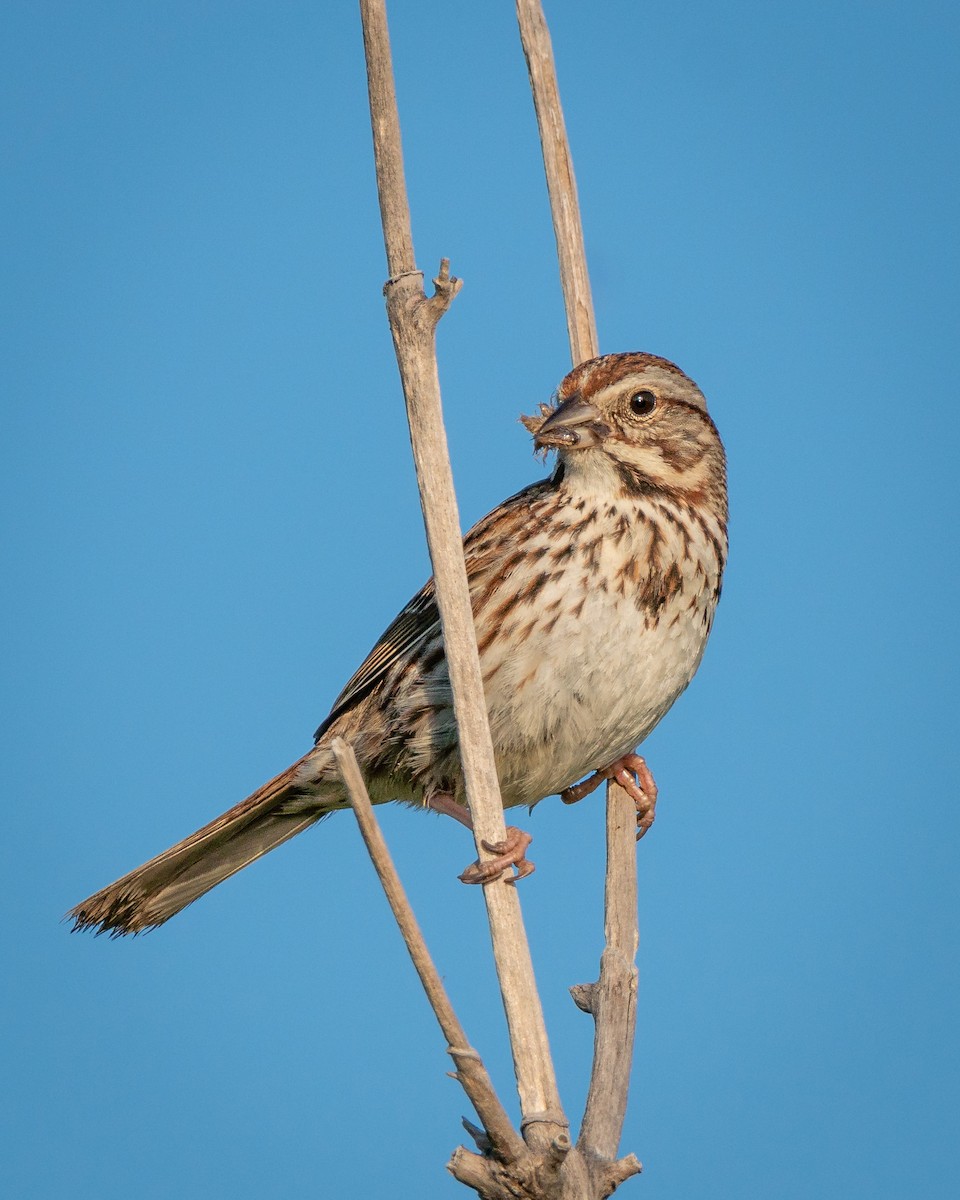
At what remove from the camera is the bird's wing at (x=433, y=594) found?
4.66m

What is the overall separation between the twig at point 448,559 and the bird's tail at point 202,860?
161 cm

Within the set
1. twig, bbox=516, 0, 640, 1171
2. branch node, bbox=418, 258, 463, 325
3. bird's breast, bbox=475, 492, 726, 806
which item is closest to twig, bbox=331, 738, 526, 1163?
twig, bbox=516, 0, 640, 1171

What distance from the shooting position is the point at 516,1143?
2.92 metres

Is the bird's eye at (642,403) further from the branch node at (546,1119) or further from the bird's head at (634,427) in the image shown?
the branch node at (546,1119)

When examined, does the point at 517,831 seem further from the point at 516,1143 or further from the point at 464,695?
the point at 516,1143

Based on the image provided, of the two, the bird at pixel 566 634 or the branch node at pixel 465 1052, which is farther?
the bird at pixel 566 634

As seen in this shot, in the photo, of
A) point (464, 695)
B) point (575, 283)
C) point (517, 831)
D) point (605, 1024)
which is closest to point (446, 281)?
point (464, 695)

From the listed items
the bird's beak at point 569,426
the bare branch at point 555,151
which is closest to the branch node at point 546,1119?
the bird's beak at point 569,426

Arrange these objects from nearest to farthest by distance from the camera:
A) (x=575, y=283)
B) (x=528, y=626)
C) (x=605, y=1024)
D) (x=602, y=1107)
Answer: (x=602, y=1107)
(x=605, y=1024)
(x=575, y=283)
(x=528, y=626)

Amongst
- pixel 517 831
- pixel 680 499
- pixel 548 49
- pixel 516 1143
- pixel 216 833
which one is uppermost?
pixel 548 49

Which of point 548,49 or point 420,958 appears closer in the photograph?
point 420,958

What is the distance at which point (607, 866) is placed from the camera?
157 inches

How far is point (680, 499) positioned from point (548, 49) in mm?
1469

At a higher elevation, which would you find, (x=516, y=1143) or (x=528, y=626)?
(x=528, y=626)
